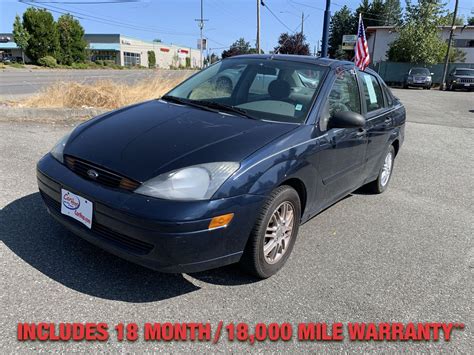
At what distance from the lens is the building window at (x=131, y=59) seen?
77512 millimetres

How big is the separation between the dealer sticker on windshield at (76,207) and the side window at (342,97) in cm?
189

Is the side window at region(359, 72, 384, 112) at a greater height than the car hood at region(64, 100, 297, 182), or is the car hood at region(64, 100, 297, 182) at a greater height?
the side window at region(359, 72, 384, 112)

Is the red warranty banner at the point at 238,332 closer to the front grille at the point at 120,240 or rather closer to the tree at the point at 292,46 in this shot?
the front grille at the point at 120,240

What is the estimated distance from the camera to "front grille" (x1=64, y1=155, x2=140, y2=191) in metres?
2.43

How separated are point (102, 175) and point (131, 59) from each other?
83.4m

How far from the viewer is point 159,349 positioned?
2.17 meters

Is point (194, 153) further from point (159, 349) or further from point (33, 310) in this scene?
point (33, 310)

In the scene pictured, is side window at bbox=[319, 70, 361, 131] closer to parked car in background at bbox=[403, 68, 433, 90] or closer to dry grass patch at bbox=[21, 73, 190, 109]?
dry grass patch at bbox=[21, 73, 190, 109]

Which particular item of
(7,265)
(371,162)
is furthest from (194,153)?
(371,162)

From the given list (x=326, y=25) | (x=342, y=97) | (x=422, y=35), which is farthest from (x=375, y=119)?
(x=422, y=35)

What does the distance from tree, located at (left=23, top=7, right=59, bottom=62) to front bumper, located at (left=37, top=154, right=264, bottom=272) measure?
4906 cm

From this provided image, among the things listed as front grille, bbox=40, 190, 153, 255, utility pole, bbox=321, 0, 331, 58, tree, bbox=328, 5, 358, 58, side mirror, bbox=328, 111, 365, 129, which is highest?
tree, bbox=328, 5, 358, 58

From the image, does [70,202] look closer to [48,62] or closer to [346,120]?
[346,120]

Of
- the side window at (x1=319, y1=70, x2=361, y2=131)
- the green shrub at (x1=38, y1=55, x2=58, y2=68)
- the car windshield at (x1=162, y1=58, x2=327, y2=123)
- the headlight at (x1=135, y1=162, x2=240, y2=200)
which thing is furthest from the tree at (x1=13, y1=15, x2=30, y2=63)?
the headlight at (x1=135, y1=162, x2=240, y2=200)
